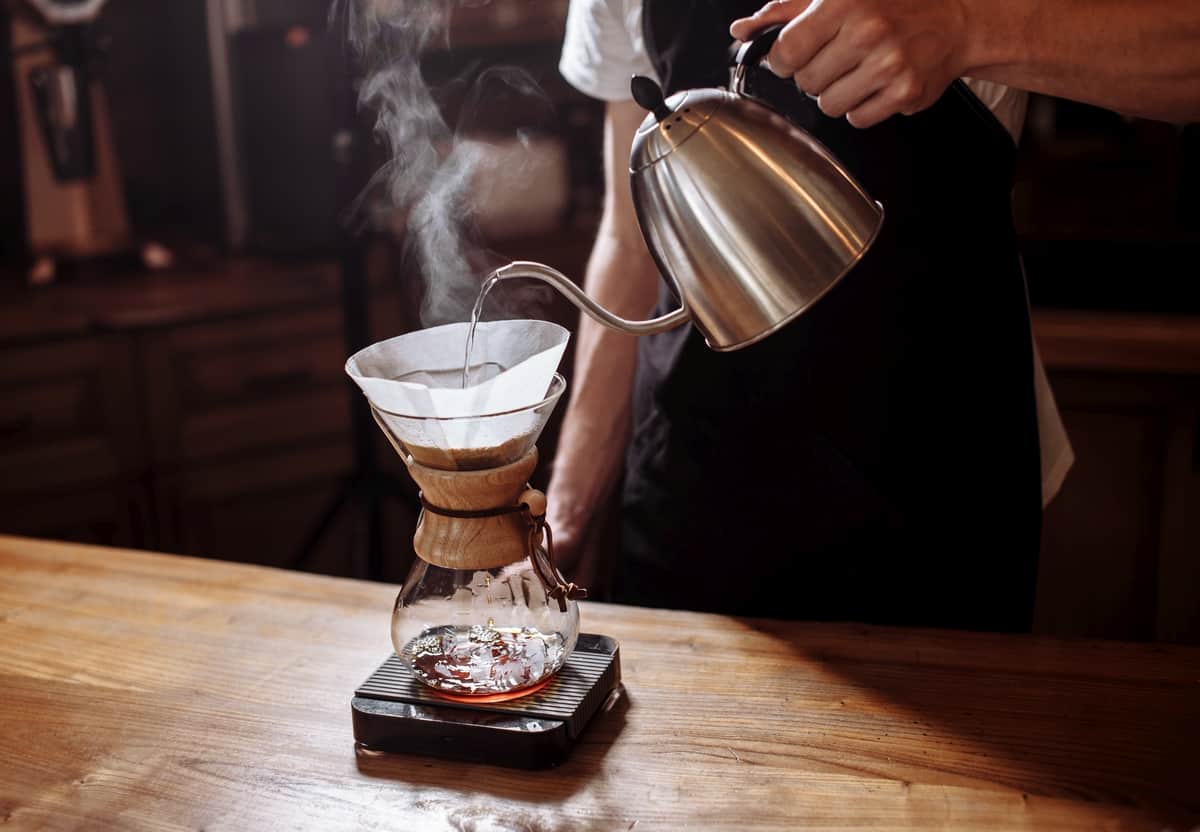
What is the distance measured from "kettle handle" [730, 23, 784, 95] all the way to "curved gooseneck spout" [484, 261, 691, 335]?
17cm

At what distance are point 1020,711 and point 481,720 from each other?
16.7 inches

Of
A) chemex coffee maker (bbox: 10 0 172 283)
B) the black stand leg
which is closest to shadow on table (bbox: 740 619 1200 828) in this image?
the black stand leg

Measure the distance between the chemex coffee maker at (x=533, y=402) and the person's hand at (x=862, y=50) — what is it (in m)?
0.03

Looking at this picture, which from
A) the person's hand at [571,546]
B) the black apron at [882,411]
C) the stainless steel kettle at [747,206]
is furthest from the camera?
the person's hand at [571,546]

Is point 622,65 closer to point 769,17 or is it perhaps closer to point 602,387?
point 602,387

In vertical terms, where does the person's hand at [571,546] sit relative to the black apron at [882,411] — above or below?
below

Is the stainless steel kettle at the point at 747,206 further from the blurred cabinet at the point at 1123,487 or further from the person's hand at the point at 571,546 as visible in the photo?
the blurred cabinet at the point at 1123,487

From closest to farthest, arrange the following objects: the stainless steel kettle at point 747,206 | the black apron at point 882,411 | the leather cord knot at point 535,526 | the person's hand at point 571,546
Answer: the stainless steel kettle at point 747,206 < the leather cord knot at point 535,526 < the black apron at point 882,411 < the person's hand at point 571,546

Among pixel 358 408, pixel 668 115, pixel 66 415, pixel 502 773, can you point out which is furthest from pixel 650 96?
pixel 66 415

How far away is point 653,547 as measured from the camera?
1.42 metres

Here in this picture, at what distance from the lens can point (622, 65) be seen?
1407 millimetres

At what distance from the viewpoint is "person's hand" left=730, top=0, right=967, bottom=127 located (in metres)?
0.87

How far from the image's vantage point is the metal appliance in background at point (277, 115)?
302 cm

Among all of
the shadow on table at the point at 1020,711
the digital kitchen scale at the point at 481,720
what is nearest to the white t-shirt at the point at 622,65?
the shadow on table at the point at 1020,711
